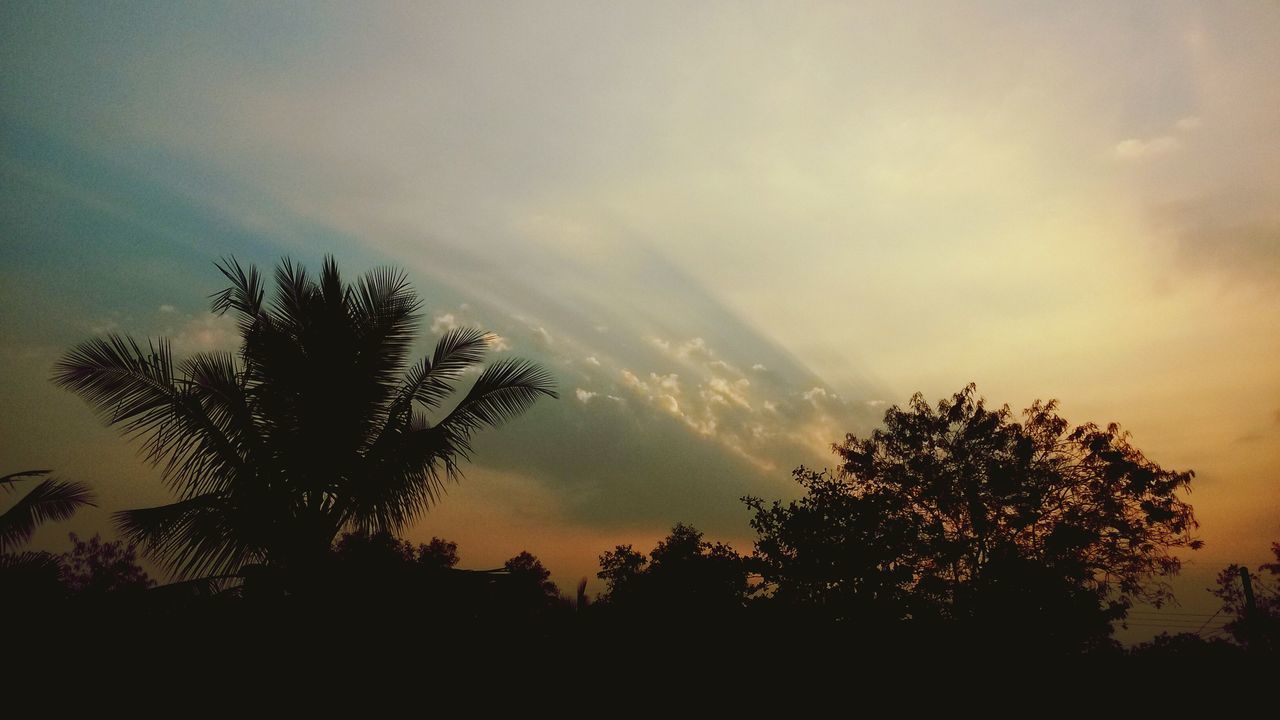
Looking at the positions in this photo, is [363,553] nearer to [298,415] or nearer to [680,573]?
[298,415]

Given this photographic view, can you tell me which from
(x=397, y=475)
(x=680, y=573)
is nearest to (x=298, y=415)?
(x=397, y=475)

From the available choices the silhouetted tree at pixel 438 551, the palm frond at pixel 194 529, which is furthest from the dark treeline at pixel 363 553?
the silhouetted tree at pixel 438 551

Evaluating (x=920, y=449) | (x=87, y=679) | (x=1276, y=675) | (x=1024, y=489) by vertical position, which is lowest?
(x=87, y=679)

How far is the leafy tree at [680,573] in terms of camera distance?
65.6 feet

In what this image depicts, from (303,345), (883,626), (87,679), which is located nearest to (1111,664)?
(883,626)

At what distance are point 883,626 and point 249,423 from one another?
30.0ft

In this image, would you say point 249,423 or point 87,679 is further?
point 249,423

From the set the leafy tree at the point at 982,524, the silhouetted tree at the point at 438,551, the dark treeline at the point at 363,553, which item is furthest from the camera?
the silhouetted tree at the point at 438,551

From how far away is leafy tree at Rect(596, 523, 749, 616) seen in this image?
2000cm

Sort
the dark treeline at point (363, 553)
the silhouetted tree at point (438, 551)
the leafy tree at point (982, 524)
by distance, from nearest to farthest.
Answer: the dark treeline at point (363, 553), the leafy tree at point (982, 524), the silhouetted tree at point (438, 551)

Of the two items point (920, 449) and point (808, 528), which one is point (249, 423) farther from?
point (920, 449)

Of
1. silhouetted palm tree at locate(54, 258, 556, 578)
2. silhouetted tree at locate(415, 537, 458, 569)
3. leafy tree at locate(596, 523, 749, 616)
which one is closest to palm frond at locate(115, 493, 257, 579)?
silhouetted palm tree at locate(54, 258, 556, 578)

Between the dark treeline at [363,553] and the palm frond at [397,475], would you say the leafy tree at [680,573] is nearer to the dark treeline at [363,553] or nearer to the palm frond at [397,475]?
the dark treeline at [363,553]

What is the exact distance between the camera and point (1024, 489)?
75.6 feet
